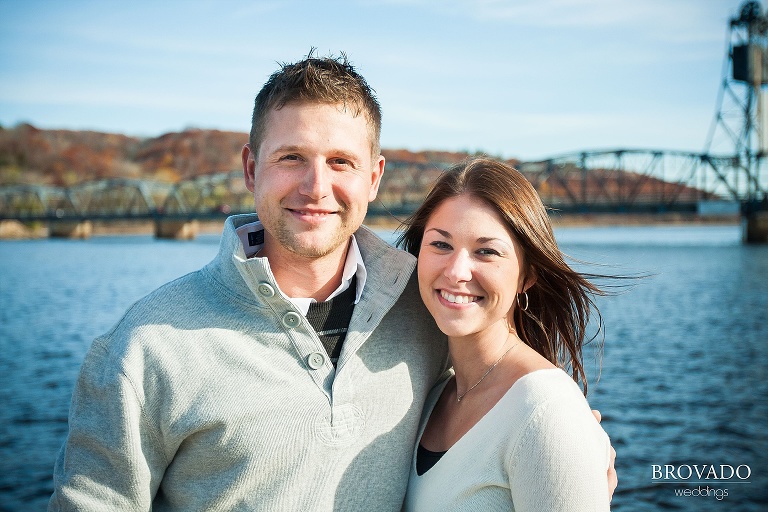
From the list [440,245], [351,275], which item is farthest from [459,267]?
[351,275]

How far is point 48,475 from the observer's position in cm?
1059

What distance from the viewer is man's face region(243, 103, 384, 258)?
131 inches

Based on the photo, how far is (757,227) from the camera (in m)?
75.9

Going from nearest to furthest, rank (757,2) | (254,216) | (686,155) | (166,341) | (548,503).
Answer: (548,503) → (166,341) → (254,216) → (757,2) → (686,155)

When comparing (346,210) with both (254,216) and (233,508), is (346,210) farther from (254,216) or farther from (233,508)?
(233,508)

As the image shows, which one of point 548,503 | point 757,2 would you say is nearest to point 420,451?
point 548,503

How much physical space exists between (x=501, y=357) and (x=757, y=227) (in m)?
82.0

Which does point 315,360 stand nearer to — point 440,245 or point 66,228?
point 440,245

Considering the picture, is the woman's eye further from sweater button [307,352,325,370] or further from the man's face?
sweater button [307,352,325,370]

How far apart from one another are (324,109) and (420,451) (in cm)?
167


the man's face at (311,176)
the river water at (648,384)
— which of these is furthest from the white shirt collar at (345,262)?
the river water at (648,384)

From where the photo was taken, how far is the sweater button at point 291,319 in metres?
3.14

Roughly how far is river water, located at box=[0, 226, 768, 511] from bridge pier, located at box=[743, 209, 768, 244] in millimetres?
42223

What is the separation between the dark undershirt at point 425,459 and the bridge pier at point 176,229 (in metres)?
97.8
